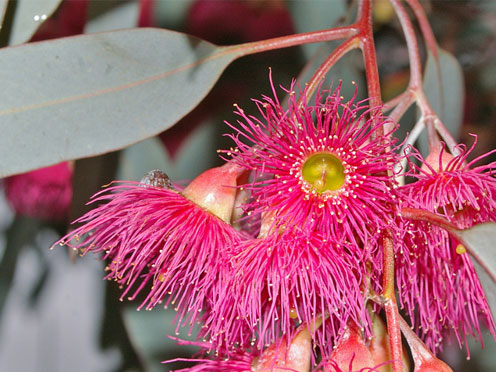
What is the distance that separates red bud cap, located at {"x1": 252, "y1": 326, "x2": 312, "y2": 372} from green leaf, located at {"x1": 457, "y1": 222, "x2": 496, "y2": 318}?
0.21 m

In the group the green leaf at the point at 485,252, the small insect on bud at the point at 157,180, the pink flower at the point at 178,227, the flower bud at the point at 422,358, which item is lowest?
the flower bud at the point at 422,358

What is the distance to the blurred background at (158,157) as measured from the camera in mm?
1067

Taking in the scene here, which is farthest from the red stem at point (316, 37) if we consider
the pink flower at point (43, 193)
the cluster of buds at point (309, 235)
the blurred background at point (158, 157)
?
the pink flower at point (43, 193)

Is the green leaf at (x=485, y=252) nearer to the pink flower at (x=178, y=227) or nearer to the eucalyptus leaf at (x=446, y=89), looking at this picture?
Result: the pink flower at (x=178, y=227)

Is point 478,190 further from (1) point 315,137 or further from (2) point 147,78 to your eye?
(2) point 147,78

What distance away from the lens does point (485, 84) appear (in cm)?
140

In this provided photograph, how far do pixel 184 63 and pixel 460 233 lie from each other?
396 millimetres

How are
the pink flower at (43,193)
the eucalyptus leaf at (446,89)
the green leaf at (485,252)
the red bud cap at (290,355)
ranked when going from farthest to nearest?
the pink flower at (43,193)
the eucalyptus leaf at (446,89)
the red bud cap at (290,355)
the green leaf at (485,252)

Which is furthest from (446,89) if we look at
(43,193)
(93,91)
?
(43,193)

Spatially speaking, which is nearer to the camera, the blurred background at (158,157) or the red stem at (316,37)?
the red stem at (316,37)

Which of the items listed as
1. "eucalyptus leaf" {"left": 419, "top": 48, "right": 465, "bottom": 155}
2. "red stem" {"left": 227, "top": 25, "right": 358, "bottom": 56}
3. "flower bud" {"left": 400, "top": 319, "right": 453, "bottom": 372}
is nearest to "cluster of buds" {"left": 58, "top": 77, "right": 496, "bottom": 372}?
"flower bud" {"left": 400, "top": 319, "right": 453, "bottom": 372}

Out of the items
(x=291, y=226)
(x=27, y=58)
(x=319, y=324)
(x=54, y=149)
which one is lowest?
(x=319, y=324)

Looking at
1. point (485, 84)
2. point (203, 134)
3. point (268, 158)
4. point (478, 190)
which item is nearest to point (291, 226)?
point (268, 158)

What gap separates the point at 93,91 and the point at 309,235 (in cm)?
29
